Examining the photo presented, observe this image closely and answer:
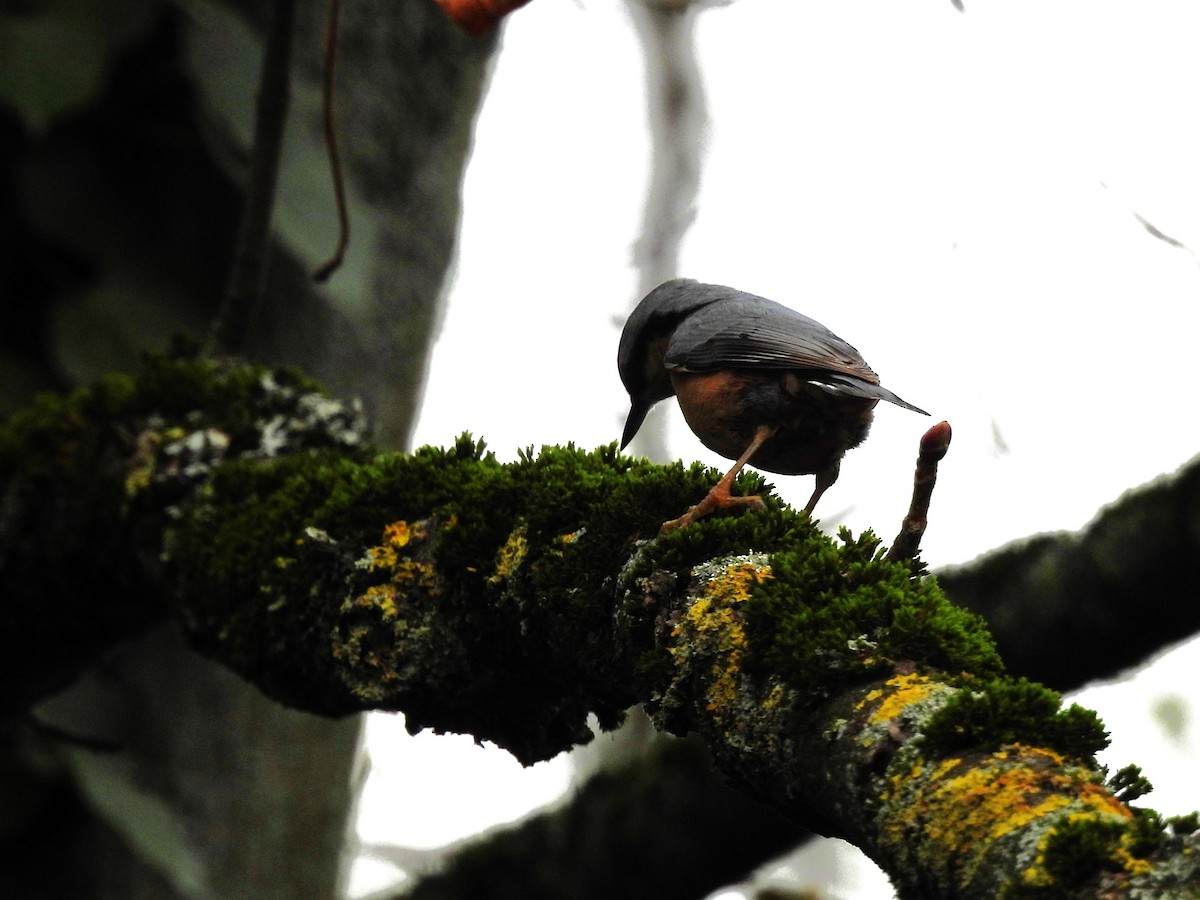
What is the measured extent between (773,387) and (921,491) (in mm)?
889

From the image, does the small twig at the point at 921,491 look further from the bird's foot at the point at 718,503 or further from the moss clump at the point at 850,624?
the bird's foot at the point at 718,503

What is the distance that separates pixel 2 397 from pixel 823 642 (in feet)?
8.09

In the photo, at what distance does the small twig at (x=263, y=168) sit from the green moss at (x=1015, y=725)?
2.19 m

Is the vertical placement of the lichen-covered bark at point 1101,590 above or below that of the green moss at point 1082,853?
above

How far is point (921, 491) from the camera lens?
166 centimetres

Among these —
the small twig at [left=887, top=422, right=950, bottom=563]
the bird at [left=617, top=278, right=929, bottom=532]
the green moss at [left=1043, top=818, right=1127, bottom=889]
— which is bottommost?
the green moss at [left=1043, top=818, right=1127, bottom=889]

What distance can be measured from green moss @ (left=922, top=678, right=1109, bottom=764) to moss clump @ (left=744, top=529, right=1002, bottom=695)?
0.44 feet

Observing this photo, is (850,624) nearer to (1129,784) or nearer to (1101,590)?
(1129,784)

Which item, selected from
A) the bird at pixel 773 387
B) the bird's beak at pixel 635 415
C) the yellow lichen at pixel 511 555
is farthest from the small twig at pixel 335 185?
the yellow lichen at pixel 511 555

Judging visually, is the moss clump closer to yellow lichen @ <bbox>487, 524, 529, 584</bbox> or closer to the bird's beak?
yellow lichen @ <bbox>487, 524, 529, 584</bbox>

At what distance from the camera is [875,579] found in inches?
63.0

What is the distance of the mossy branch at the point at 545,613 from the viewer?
1229mm

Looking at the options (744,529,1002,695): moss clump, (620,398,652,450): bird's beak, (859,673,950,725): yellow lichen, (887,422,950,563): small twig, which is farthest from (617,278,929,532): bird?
(859,673,950,725): yellow lichen

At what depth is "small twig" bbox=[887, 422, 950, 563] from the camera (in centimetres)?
159
